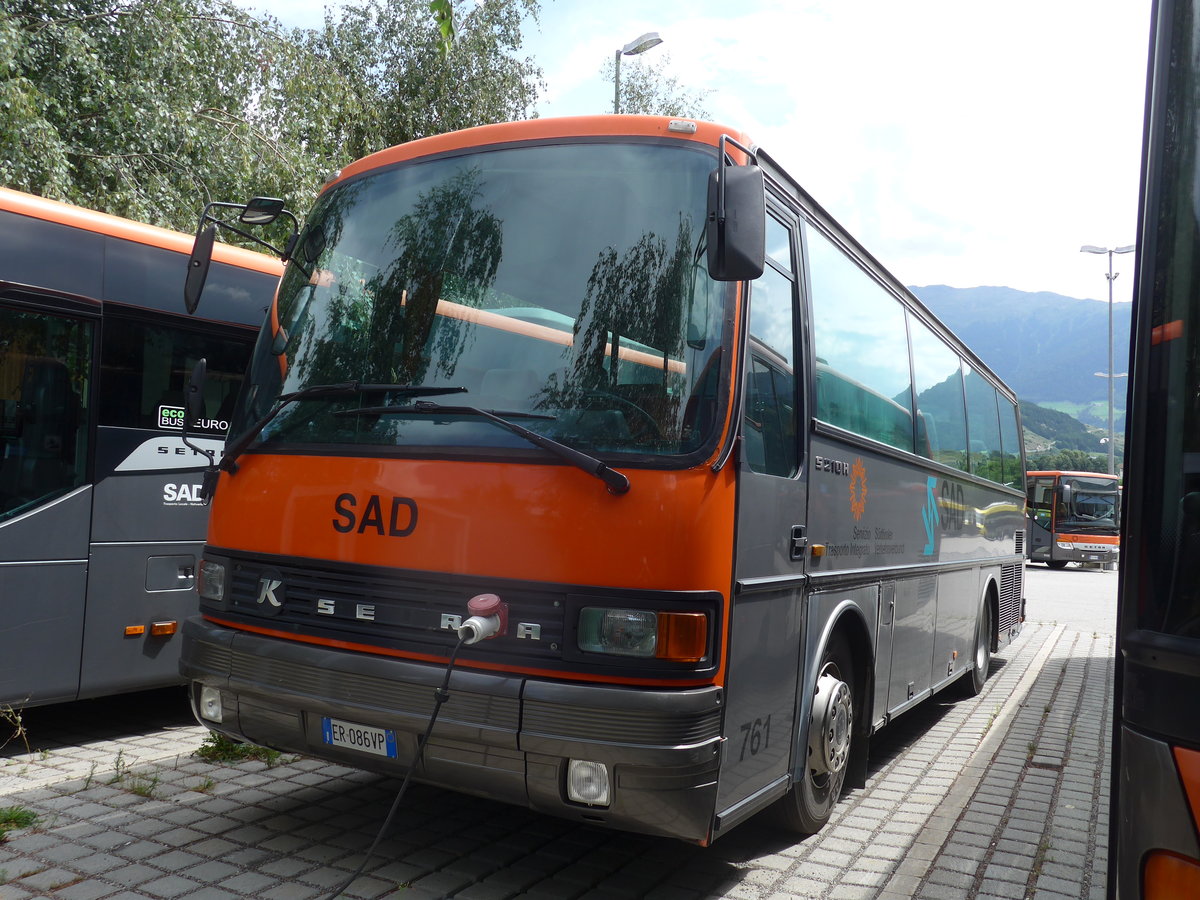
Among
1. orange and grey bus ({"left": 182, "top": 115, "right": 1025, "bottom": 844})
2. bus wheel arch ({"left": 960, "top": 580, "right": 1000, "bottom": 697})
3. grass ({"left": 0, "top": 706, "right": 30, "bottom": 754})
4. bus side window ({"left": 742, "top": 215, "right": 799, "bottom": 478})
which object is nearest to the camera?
orange and grey bus ({"left": 182, "top": 115, "right": 1025, "bottom": 844})

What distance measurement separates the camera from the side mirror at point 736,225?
376cm

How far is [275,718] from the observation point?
171 inches

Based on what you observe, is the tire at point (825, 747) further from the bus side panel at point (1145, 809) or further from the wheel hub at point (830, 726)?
the bus side panel at point (1145, 809)

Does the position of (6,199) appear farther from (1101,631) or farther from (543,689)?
(1101,631)

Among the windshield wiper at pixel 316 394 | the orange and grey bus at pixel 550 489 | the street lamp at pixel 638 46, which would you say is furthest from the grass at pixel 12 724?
the street lamp at pixel 638 46

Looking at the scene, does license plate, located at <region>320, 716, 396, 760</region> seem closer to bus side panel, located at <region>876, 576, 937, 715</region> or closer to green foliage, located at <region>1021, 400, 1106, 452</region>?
A: bus side panel, located at <region>876, 576, 937, 715</region>

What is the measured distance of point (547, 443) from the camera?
384cm

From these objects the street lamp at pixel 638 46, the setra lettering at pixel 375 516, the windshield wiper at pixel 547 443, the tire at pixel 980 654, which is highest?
the street lamp at pixel 638 46

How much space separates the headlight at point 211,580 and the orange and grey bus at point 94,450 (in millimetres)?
1838

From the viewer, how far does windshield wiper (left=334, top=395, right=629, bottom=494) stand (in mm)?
3750

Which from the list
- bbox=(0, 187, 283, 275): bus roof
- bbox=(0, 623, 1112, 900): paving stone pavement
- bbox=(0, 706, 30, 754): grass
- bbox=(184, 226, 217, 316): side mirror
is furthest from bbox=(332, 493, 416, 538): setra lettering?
bbox=(0, 187, 283, 275): bus roof

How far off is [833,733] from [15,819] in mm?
3761

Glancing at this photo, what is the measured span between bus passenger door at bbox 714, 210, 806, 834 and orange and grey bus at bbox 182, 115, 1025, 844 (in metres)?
0.02

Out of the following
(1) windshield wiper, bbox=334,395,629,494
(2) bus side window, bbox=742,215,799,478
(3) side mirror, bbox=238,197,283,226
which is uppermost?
(3) side mirror, bbox=238,197,283,226
